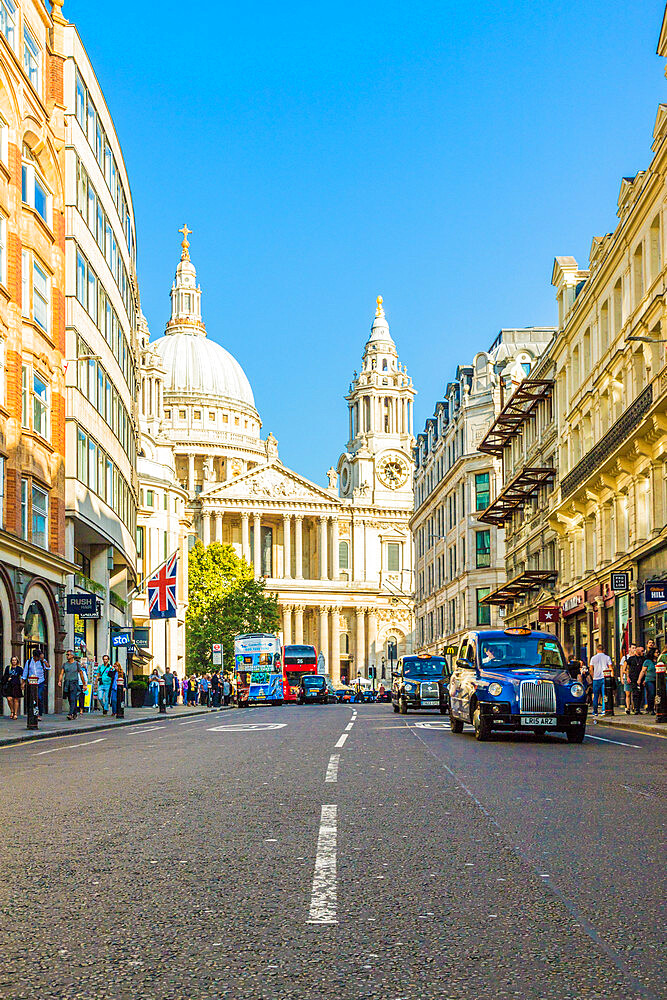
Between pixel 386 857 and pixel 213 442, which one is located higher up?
pixel 213 442

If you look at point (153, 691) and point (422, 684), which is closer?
point (422, 684)

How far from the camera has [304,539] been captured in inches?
5369

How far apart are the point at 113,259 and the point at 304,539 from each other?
9129 cm

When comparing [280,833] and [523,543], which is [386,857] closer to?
[280,833]

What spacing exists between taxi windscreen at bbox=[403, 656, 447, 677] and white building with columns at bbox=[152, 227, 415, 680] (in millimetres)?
91194

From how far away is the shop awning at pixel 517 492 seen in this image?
49.8 metres

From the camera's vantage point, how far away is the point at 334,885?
21.7 feet

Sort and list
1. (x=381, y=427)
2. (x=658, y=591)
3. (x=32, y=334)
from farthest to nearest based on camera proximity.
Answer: (x=381, y=427), (x=32, y=334), (x=658, y=591)

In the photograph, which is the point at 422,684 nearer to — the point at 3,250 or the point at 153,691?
the point at 3,250

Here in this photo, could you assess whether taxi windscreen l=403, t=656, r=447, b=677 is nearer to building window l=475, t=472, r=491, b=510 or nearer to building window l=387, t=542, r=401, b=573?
building window l=475, t=472, r=491, b=510

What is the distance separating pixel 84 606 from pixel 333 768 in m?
20.9

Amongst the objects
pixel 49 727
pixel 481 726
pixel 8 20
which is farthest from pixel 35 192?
pixel 481 726

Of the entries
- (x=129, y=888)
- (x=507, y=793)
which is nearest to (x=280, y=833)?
(x=129, y=888)

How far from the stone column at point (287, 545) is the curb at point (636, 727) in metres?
103
